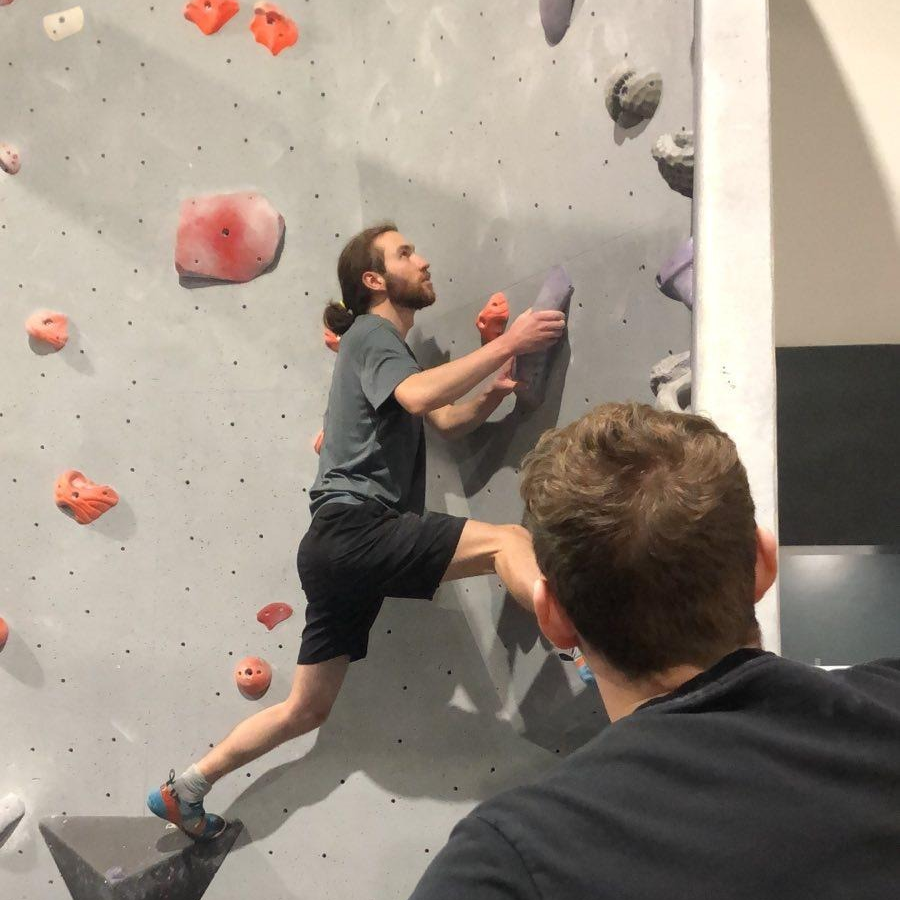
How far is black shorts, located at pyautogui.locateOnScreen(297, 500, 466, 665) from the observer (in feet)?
4.54

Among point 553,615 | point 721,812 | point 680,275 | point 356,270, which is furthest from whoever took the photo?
point 356,270

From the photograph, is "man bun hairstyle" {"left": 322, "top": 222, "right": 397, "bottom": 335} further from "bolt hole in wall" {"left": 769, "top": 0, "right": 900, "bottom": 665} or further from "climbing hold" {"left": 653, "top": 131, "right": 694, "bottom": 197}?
"bolt hole in wall" {"left": 769, "top": 0, "right": 900, "bottom": 665}

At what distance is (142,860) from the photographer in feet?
5.17

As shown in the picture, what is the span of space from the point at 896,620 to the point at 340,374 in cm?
133

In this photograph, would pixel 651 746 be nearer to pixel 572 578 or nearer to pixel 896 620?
pixel 572 578

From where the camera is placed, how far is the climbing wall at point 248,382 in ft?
4.80

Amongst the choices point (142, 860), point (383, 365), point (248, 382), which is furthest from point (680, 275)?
point (142, 860)

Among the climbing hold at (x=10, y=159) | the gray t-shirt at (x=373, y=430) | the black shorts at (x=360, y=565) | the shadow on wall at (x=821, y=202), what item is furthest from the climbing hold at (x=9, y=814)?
the shadow on wall at (x=821, y=202)

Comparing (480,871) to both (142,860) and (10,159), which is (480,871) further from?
(10,159)

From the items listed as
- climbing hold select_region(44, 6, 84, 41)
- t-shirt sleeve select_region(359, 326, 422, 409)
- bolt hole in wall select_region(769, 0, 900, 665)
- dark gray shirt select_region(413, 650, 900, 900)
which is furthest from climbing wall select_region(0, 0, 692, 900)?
dark gray shirt select_region(413, 650, 900, 900)

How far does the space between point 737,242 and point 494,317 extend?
444mm

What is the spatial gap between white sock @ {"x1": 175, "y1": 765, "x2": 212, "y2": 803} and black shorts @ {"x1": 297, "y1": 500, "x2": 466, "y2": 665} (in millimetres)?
277

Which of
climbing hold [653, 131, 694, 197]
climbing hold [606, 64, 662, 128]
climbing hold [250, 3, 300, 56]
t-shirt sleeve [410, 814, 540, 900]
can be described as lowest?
t-shirt sleeve [410, 814, 540, 900]

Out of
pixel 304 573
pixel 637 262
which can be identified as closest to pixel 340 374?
pixel 304 573
